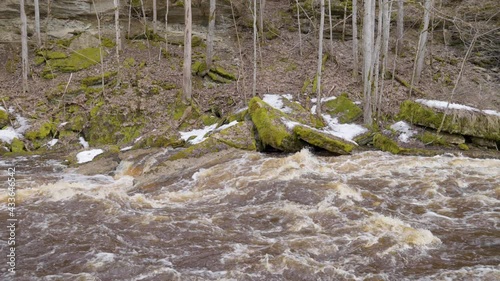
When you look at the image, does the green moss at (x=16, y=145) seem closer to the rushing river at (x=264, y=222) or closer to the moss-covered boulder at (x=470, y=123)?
the rushing river at (x=264, y=222)

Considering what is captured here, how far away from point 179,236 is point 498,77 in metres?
21.4

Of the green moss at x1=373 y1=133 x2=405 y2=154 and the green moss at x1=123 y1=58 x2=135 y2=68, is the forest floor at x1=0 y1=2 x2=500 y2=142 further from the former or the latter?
the green moss at x1=373 y1=133 x2=405 y2=154

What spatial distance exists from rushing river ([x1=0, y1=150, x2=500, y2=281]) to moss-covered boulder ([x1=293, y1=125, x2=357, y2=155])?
3.95 ft

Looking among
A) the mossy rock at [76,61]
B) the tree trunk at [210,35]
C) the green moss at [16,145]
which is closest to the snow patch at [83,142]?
the green moss at [16,145]

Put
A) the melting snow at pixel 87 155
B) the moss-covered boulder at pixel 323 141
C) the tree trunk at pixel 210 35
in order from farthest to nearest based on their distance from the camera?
the tree trunk at pixel 210 35
the melting snow at pixel 87 155
the moss-covered boulder at pixel 323 141

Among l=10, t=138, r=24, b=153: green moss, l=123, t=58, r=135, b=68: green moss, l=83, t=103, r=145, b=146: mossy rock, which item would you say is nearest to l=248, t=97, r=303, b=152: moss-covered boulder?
l=83, t=103, r=145, b=146: mossy rock

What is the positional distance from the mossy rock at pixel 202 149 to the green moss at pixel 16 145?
21.1 feet

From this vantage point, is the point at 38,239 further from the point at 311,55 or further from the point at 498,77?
the point at 498,77

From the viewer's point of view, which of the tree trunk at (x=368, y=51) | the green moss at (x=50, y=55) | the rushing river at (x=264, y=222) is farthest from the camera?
the green moss at (x=50, y=55)

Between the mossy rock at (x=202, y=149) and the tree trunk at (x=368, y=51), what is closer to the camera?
the mossy rock at (x=202, y=149)

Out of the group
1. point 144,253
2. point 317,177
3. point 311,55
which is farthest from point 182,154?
point 311,55

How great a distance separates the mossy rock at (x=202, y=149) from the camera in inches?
450

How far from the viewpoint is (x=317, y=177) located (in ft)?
30.7

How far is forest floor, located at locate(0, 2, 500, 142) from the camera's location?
1661 cm
